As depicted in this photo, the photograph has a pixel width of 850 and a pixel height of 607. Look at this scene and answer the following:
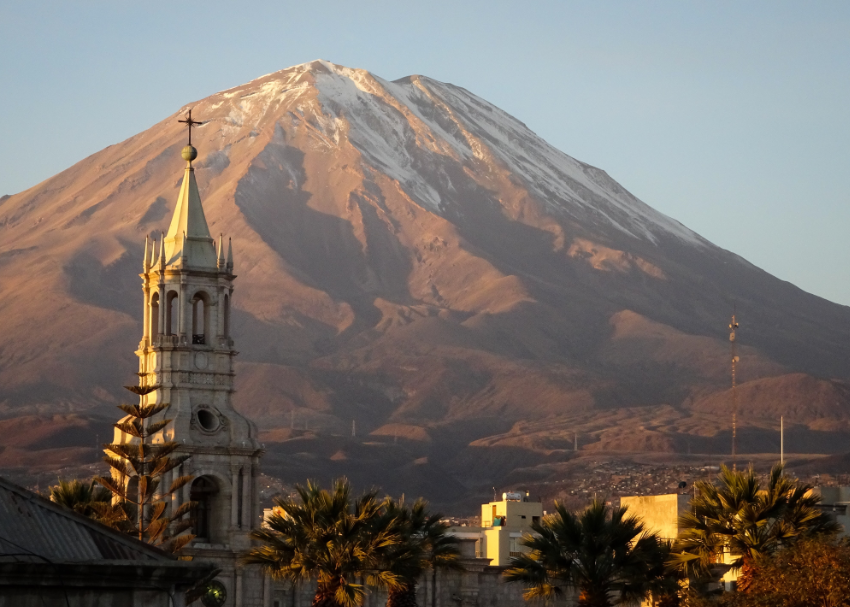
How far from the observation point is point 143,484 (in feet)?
159

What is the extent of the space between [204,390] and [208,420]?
3.00ft

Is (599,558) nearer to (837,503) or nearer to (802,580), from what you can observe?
(802,580)

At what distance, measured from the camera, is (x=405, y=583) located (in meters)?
46.2

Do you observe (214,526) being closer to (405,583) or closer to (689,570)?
(405,583)

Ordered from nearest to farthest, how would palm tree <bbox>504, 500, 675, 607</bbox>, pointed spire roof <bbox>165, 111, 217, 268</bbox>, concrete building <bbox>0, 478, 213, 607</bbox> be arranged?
concrete building <bbox>0, 478, 213, 607</bbox>, palm tree <bbox>504, 500, 675, 607</bbox>, pointed spire roof <bbox>165, 111, 217, 268</bbox>

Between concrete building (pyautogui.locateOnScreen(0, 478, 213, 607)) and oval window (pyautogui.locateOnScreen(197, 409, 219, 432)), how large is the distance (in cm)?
3425

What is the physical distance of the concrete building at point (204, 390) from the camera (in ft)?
188

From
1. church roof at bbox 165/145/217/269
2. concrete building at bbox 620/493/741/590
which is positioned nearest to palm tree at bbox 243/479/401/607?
church roof at bbox 165/145/217/269

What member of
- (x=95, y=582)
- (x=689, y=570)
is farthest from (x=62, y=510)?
(x=689, y=570)

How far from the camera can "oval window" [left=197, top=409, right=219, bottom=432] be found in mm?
58244

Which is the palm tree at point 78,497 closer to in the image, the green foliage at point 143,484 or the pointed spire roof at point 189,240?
the green foliage at point 143,484

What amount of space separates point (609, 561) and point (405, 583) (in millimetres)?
5104

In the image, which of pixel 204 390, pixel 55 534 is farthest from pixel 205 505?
pixel 55 534

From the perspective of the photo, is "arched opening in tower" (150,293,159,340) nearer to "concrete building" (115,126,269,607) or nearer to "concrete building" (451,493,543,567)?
"concrete building" (115,126,269,607)
